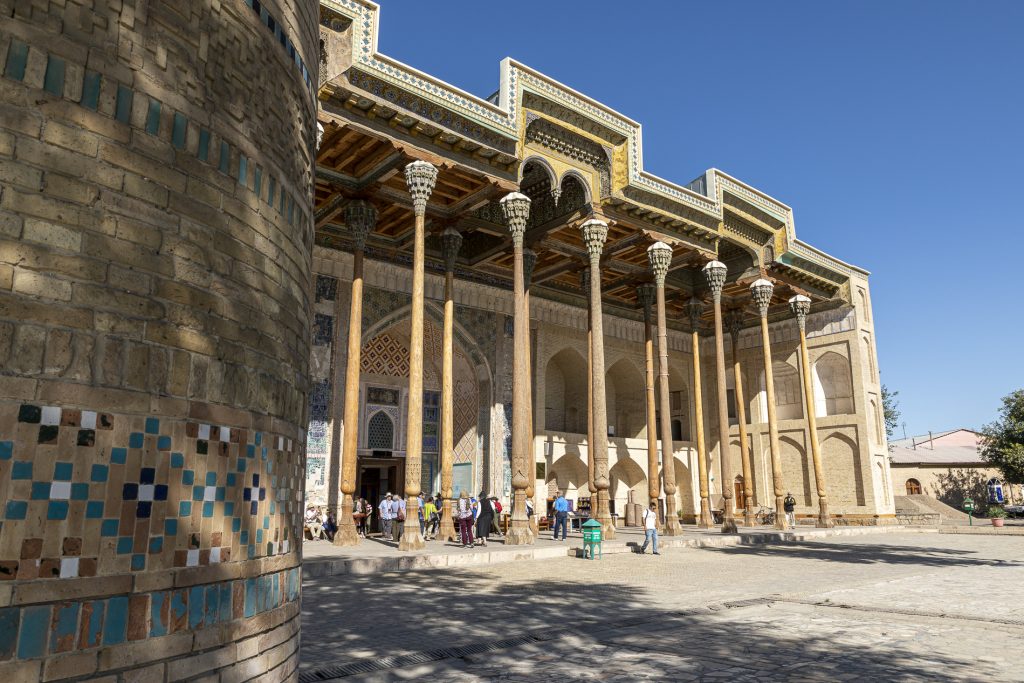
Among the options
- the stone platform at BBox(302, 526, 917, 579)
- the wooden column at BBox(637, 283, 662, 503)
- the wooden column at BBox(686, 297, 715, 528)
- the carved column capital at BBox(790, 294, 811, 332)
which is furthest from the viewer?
the carved column capital at BBox(790, 294, 811, 332)

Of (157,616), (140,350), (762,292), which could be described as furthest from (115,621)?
(762,292)

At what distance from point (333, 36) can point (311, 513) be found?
9365 mm

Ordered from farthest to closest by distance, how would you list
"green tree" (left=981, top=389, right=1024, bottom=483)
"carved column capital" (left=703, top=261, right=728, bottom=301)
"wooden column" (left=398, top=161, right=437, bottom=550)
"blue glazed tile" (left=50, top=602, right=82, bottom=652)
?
"green tree" (left=981, top=389, right=1024, bottom=483)
"carved column capital" (left=703, top=261, right=728, bottom=301)
"wooden column" (left=398, top=161, right=437, bottom=550)
"blue glazed tile" (left=50, top=602, right=82, bottom=652)

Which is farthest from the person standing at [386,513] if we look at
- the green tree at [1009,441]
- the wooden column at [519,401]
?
the green tree at [1009,441]

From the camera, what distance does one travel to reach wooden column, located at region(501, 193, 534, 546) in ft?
44.2

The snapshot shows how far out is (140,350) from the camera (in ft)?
8.03

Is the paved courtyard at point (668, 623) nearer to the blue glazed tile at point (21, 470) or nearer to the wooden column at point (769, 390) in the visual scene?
the blue glazed tile at point (21, 470)

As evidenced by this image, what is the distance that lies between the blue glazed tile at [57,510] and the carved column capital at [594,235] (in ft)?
46.6

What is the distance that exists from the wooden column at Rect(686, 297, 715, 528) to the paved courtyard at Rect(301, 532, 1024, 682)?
8759 mm

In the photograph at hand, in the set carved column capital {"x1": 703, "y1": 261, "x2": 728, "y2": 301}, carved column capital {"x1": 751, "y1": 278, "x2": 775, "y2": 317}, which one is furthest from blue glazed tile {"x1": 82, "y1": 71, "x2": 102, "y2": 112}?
carved column capital {"x1": 751, "y1": 278, "x2": 775, "y2": 317}

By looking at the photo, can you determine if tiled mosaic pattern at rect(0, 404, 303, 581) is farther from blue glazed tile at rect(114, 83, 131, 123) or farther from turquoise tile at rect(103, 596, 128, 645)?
blue glazed tile at rect(114, 83, 131, 123)

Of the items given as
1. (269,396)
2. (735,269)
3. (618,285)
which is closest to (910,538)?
(735,269)

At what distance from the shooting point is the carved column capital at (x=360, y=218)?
14.5m

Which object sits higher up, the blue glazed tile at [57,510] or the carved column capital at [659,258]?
the carved column capital at [659,258]
